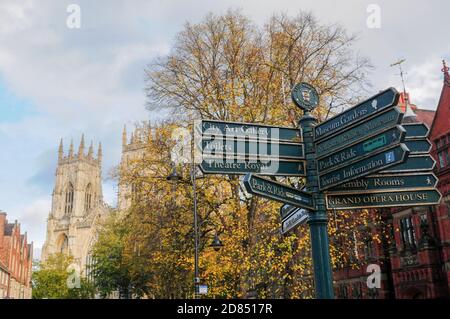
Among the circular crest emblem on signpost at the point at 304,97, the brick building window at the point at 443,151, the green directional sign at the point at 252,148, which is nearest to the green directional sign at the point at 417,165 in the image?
the green directional sign at the point at 252,148

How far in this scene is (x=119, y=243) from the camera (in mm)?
49719

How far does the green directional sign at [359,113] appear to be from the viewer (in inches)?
213

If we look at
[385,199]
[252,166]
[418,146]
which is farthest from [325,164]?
[418,146]

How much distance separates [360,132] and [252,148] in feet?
4.45

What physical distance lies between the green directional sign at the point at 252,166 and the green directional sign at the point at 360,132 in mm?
377

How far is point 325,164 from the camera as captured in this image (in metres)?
6.01

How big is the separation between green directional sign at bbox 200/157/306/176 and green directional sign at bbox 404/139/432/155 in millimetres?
1414

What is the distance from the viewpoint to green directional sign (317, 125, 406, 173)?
5148 millimetres

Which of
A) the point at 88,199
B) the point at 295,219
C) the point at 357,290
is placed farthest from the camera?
the point at 88,199

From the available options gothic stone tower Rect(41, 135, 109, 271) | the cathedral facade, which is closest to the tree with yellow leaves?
the cathedral facade

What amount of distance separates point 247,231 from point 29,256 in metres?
70.1

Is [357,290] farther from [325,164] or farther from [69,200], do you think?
[69,200]

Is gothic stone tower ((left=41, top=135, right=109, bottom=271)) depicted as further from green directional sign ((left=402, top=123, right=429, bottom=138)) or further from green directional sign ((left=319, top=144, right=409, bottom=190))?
green directional sign ((left=402, top=123, right=429, bottom=138))
